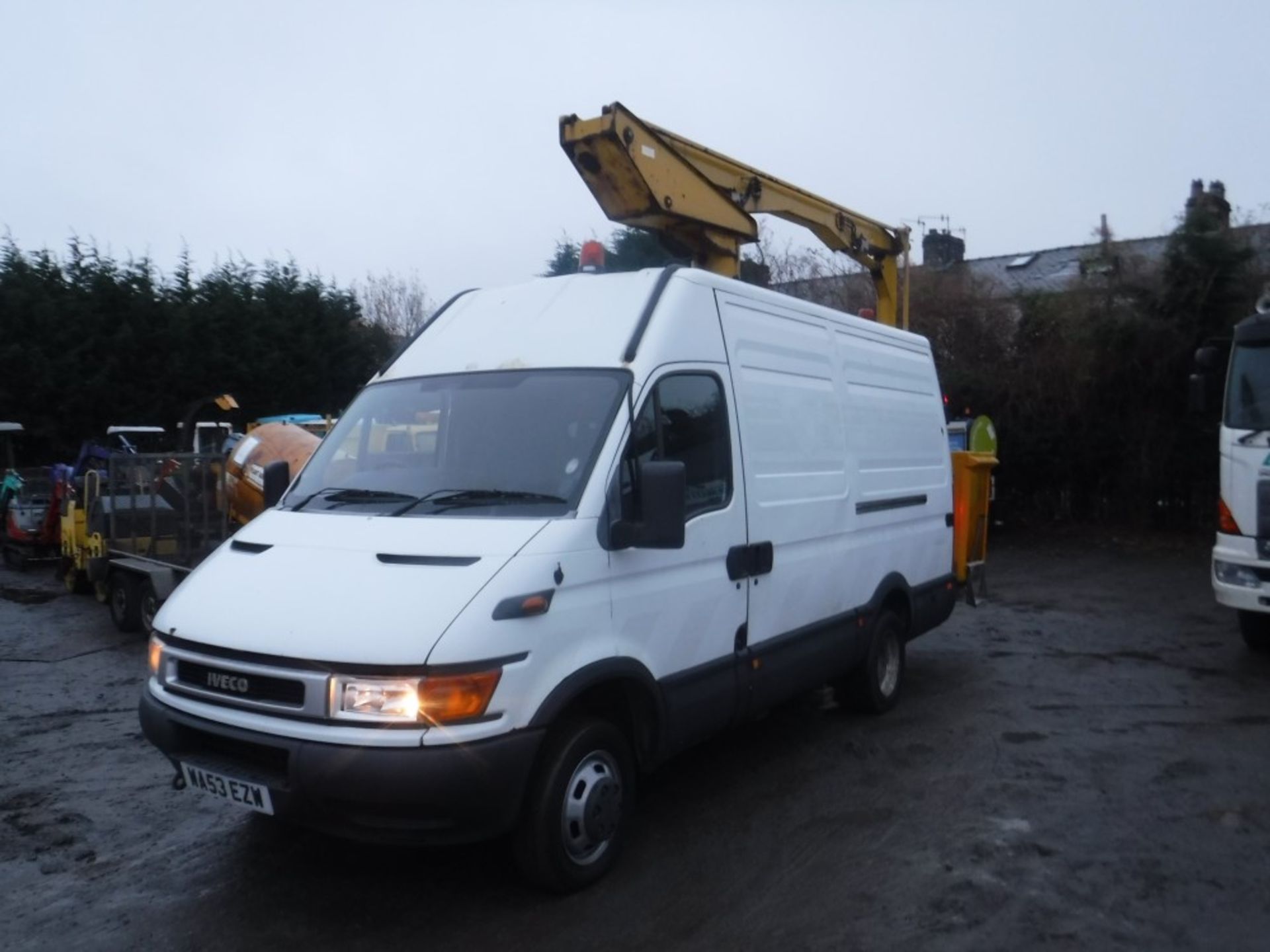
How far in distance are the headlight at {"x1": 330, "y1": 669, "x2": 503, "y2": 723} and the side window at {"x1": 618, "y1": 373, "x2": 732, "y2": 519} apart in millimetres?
→ 1154

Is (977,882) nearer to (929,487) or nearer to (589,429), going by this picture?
(589,429)

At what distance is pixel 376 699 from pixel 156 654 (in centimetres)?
136

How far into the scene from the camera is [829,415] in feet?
21.7

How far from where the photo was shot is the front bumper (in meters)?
3.85

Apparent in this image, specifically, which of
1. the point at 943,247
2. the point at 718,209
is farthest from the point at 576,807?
the point at 943,247

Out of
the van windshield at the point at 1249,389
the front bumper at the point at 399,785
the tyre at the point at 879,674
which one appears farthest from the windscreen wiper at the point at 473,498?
the van windshield at the point at 1249,389

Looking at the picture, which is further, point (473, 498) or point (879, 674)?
point (879, 674)

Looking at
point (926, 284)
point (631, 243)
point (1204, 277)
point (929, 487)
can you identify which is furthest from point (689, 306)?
point (631, 243)

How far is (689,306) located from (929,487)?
11.3 ft

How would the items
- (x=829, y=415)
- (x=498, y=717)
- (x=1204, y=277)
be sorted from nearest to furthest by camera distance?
(x=498, y=717), (x=829, y=415), (x=1204, y=277)

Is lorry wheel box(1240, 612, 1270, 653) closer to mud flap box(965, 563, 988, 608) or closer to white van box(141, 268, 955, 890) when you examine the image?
mud flap box(965, 563, 988, 608)

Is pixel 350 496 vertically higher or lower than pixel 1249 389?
lower

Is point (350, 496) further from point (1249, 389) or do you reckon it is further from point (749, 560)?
point (1249, 389)

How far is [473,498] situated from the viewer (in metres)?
4.71
